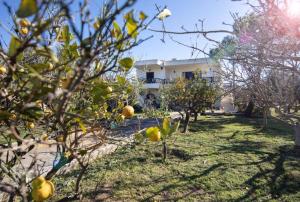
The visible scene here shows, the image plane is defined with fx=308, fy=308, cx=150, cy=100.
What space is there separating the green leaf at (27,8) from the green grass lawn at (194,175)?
3019 mm

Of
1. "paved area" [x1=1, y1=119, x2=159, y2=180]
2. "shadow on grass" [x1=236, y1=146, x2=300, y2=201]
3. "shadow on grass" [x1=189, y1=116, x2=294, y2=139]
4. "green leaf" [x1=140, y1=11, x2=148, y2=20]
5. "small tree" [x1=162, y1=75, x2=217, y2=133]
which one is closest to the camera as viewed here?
"green leaf" [x1=140, y1=11, x2=148, y2=20]

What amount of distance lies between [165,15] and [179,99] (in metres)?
11.2

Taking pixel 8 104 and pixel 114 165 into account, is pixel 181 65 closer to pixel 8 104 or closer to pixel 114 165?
pixel 114 165

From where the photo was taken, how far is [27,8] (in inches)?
22.8

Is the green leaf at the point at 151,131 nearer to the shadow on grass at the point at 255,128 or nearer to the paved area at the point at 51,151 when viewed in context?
the paved area at the point at 51,151

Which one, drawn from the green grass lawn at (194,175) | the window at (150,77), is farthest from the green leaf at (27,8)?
the window at (150,77)

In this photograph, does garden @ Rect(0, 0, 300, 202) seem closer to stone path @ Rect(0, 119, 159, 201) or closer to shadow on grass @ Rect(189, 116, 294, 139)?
stone path @ Rect(0, 119, 159, 201)

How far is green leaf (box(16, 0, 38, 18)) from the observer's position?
1.89ft

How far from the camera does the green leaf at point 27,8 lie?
22.6 inches

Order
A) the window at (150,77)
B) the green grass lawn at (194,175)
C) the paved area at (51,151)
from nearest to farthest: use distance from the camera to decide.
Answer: the paved area at (51,151) < the green grass lawn at (194,175) < the window at (150,77)

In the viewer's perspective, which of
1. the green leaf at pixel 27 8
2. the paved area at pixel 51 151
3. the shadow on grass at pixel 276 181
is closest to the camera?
the green leaf at pixel 27 8

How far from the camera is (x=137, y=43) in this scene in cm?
106

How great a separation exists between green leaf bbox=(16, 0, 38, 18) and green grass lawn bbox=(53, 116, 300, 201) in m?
3.02

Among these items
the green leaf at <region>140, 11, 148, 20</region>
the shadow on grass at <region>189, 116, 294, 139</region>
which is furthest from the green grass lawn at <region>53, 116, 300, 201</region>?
the shadow on grass at <region>189, 116, 294, 139</region>
